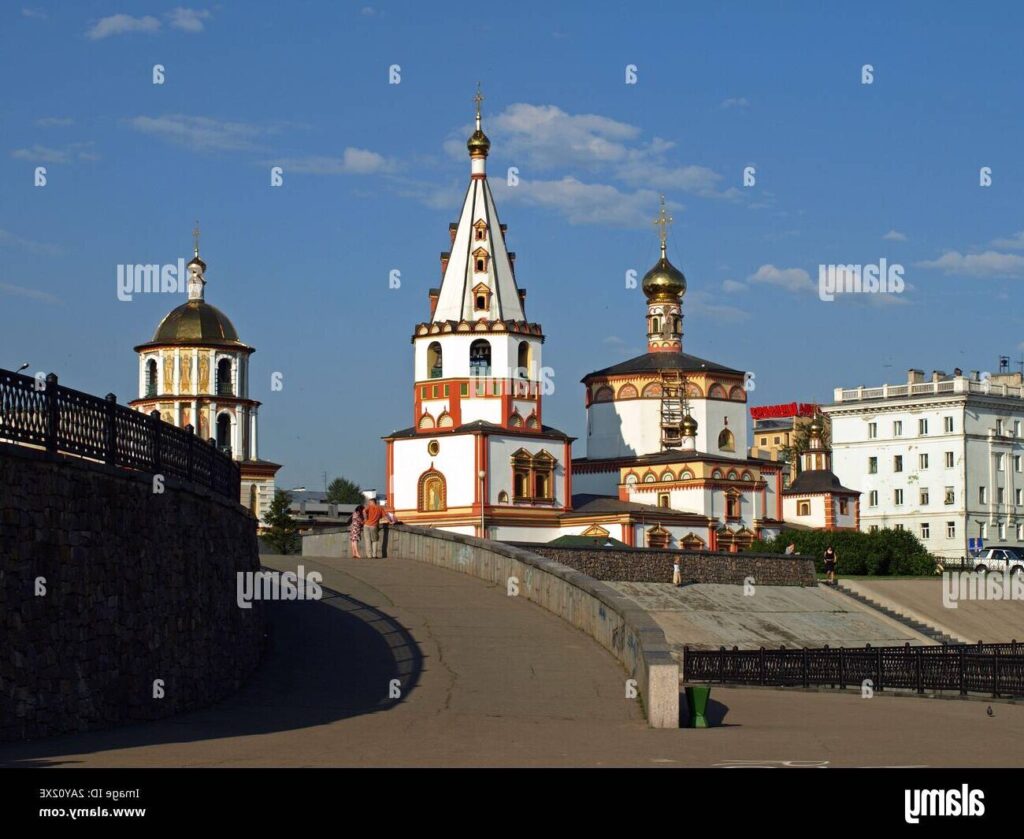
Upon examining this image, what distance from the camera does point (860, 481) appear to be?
4230 inches

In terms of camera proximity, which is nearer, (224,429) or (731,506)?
(731,506)

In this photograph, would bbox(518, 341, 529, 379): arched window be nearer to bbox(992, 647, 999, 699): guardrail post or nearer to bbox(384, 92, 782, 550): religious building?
bbox(384, 92, 782, 550): religious building

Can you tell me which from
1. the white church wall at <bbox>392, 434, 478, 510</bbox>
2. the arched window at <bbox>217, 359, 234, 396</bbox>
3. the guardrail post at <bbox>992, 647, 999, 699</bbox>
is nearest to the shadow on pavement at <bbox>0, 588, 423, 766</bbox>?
the guardrail post at <bbox>992, 647, 999, 699</bbox>

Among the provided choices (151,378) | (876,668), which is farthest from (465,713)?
(151,378)

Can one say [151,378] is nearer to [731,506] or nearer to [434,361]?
[434,361]

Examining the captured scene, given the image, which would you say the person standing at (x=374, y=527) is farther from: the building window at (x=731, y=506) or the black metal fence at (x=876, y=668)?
the building window at (x=731, y=506)

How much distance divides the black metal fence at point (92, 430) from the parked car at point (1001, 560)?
51.4m

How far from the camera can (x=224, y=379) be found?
8350cm

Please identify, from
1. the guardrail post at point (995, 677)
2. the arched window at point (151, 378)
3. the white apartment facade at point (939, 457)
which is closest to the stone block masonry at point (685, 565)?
the guardrail post at point (995, 677)

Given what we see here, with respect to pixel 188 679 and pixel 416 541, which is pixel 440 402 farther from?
pixel 188 679

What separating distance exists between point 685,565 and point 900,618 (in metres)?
6.80

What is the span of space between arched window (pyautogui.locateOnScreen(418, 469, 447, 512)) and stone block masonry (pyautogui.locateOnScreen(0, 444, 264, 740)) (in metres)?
52.9
